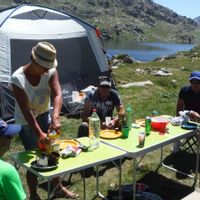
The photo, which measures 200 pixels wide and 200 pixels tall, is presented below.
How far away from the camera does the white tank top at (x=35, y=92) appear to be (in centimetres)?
414

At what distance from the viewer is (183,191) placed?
17.3 feet

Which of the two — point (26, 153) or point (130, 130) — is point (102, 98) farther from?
point (26, 153)

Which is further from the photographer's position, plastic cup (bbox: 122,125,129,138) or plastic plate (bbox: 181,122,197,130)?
plastic plate (bbox: 181,122,197,130)

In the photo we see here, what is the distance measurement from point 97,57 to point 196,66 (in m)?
8.99

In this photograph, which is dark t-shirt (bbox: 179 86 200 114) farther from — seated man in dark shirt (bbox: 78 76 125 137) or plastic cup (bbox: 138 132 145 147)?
plastic cup (bbox: 138 132 145 147)

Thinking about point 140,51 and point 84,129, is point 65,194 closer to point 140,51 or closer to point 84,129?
point 84,129

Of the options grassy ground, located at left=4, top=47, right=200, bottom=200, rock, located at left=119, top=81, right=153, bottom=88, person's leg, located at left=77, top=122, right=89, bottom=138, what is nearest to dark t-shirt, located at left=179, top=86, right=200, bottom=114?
grassy ground, located at left=4, top=47, right=200, bottom=200

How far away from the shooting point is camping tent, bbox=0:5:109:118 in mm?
7977

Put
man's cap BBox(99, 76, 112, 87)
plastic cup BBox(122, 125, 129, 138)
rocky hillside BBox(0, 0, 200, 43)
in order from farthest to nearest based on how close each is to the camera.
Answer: rocky hillside BBox(0, 0, 200, 43) < man's cap BBox(99, 76, 112, 87) < plastic cup BBox(122, 125, 129, 138)

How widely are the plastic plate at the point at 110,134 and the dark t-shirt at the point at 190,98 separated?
1784mm

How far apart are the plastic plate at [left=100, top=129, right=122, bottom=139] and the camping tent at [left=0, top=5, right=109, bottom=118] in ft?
11.6

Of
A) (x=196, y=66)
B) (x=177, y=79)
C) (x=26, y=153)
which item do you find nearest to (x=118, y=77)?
(x=177, y=79)

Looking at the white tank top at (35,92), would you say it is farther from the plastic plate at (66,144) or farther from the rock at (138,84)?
the rock at (138,84)

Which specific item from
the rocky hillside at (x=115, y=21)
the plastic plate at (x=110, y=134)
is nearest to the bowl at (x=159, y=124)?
the plastic plate at (x=110, y=134)
